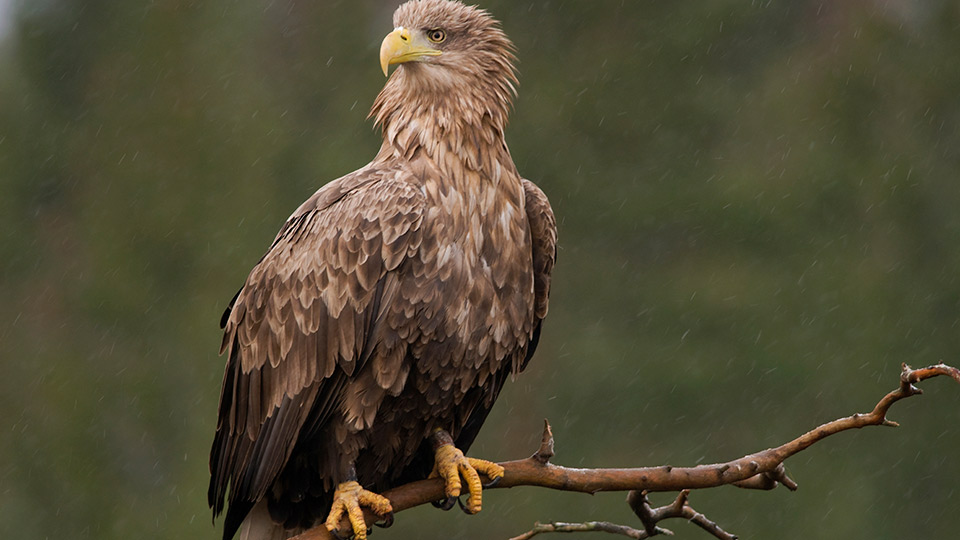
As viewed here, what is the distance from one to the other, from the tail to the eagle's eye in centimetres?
161

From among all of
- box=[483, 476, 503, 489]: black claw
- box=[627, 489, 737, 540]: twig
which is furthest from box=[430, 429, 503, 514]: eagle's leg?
box=[627, 489, 737, 540]: twig

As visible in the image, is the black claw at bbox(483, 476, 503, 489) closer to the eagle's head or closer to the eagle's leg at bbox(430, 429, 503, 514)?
the eagle's leg at bbox(430, 429, 503, 514)

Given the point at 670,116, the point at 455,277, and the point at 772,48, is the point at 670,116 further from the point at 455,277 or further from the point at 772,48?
the point at 455,277

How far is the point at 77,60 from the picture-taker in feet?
52.9

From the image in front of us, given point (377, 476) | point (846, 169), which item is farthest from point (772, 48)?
point (377, 476)

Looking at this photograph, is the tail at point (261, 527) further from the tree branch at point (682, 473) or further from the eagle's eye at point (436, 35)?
the eagle's eye at point (436, 35)

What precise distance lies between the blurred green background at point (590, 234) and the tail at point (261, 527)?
7.17 metres

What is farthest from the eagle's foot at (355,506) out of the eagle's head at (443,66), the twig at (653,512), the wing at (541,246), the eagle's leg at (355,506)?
the eagle's head at (443,66)

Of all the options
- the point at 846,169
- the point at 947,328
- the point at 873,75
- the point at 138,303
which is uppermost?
the point at 873,75

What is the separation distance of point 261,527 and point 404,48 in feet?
5.39

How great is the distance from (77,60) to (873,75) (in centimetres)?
925

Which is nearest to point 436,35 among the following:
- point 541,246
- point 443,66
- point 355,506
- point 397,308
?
point 443,66

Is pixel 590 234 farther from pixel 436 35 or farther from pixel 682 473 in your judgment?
pixel 682 473

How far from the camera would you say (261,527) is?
14.5 ft
